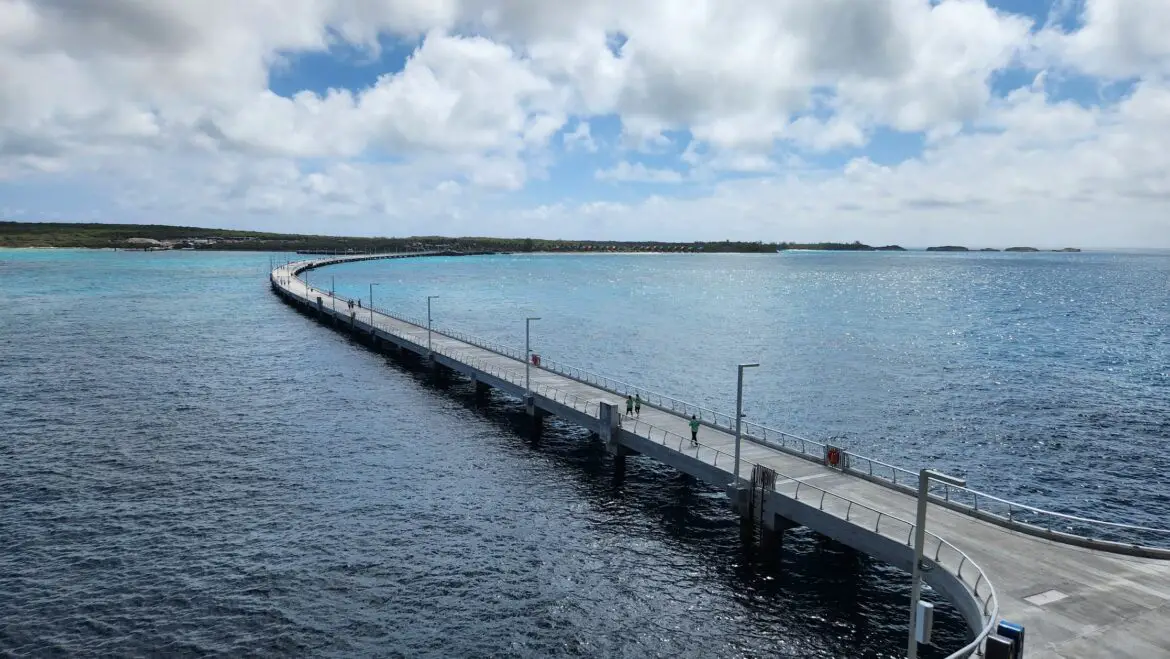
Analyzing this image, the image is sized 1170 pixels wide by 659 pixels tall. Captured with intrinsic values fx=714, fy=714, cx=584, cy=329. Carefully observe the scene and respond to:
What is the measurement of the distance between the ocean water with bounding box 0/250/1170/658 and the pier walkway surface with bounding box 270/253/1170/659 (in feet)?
9.70

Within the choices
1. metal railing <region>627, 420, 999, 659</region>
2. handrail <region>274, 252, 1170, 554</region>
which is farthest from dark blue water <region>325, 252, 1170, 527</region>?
metal railing <region>627, 420, 999, 659</region>

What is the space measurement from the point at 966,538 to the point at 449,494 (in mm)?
27180

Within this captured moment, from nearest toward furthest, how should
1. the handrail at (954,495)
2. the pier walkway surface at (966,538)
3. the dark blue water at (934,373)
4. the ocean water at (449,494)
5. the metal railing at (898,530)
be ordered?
the pier walkway surface at (966,538)
the metal railing at (898,530)
the handrail at (954,495)
the ocean water at (449,494)
the dark blue water at (934,373)

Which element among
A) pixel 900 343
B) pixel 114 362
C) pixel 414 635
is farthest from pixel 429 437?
pixel 900 343

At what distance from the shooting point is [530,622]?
28781 mm

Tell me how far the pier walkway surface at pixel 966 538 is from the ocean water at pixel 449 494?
2955mm

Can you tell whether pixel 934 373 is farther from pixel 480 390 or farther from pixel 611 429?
pixel 611 429

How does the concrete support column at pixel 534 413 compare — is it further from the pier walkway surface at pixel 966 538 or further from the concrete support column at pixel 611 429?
the concrete support column at pixel 611 429

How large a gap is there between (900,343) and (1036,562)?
3319 inches

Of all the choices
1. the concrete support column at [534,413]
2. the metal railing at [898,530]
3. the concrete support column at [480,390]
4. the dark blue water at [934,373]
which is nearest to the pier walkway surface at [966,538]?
the metal railing at [898,530]

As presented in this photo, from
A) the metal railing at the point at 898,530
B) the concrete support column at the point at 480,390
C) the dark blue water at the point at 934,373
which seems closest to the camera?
the metal railing at the point at 898,530

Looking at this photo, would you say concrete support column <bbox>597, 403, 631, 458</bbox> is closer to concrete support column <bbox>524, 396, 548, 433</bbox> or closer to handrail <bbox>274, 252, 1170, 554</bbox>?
handrail <bbox>274, 252, 1170, 554</bbox>

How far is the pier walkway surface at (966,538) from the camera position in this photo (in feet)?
70.4

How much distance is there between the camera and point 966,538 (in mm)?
28422
